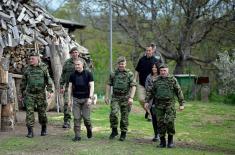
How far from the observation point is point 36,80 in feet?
36.6

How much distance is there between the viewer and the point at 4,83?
11.9 metres

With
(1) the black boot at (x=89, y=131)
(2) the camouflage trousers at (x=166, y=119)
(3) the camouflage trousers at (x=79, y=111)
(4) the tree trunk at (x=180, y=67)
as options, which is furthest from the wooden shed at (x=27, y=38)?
(4) the tree trunk at (x=180, y=67)

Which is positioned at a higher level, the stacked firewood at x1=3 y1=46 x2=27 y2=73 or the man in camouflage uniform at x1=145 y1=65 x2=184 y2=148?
the stacked firewood at x1=3 y1=46 x2=27 y2=73

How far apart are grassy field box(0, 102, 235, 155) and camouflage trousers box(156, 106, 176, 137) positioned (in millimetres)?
390

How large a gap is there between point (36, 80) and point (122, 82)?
1915mm

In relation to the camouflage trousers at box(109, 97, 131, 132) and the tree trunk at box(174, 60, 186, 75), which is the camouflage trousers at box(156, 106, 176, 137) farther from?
the tree trunk at box(174, 60, 186, 75)

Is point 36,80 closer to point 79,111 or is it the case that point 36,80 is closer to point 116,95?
point 79,111

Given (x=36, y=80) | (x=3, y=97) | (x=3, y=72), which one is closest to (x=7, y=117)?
(x=3, y=97)

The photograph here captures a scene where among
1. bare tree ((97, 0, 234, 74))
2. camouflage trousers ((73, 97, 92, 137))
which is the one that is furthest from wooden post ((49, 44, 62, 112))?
bare tree ((97, 0, 234, 74))

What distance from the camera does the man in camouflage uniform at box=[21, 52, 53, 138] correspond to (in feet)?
36.4

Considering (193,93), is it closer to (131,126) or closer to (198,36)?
(198,36)

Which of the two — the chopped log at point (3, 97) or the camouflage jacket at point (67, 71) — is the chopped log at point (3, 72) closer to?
the chopped log at point (3, 97)

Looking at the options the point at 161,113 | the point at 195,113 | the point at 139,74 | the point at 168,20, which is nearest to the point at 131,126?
the point at 139,74

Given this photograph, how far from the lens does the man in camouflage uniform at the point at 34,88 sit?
11.1 meters
